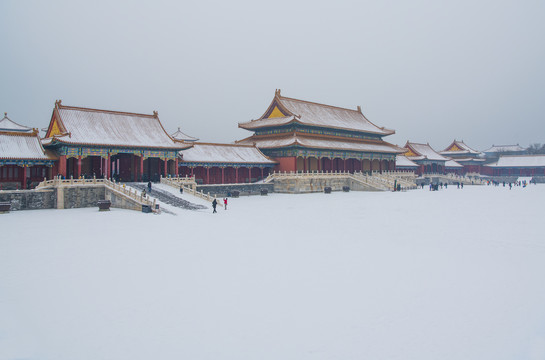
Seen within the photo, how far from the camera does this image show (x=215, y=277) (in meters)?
12.3

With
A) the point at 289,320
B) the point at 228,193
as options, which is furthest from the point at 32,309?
the point at 228,193

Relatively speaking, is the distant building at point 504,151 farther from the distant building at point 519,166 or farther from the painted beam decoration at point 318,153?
the painted beam decoration at point 318,153

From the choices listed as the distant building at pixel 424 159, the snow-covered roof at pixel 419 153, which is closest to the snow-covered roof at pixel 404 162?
the distant building at pixel 424 159

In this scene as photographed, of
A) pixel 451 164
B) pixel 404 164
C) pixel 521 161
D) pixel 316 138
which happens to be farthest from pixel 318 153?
pixel 521 161

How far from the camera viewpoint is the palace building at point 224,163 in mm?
43500

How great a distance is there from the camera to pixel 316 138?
55219 millimetres

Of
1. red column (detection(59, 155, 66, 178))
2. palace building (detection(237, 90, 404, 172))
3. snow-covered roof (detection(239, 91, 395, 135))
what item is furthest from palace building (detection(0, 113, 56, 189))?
snow-covered roof (detection(239, 91, 395, 135))

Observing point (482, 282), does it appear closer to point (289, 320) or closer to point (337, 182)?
point (289, 320)

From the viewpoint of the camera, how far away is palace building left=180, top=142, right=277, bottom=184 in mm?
43500

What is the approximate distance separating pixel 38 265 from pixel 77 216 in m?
13.3

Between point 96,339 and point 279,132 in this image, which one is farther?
Result: point 279,132

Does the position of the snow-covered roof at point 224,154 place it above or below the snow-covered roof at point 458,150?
below

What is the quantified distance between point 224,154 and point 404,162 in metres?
41.6

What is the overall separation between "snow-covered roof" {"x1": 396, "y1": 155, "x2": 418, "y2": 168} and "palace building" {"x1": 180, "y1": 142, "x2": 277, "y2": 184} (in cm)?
3241
